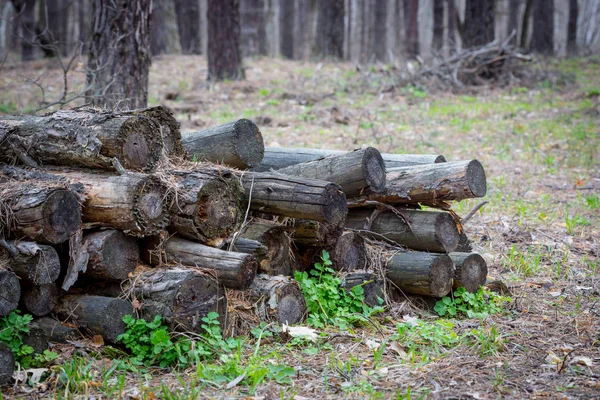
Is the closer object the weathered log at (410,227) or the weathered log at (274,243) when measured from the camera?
the weathered log at (274,243)

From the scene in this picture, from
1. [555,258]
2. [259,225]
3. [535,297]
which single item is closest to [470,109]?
[555,258]

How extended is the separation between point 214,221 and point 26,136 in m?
1.60

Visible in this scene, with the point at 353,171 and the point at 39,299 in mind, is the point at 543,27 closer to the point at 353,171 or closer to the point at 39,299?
the point at 353,171

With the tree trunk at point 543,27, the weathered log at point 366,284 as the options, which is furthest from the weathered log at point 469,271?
the tree trunk at point 543,27

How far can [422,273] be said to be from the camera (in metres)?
4.99

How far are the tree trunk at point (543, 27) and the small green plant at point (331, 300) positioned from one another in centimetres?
1999

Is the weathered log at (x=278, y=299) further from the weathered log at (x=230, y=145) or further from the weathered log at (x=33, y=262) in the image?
the weathered log at (x=33, y=262)

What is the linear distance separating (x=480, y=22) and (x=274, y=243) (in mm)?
12341

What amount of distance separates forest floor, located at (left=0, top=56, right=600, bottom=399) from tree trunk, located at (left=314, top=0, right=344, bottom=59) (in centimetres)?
359

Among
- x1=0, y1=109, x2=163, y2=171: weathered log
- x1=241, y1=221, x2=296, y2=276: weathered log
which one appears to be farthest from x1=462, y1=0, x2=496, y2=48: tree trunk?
x1=0, y1=109, x2=163, y2=171: weathered log

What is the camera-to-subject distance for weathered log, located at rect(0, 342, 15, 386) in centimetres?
358

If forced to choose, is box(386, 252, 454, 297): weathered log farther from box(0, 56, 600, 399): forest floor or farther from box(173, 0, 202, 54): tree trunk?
box(173, 0, 202, 54): tree trunk

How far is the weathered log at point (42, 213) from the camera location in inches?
155

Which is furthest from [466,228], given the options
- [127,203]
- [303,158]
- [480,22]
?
[480,22]
